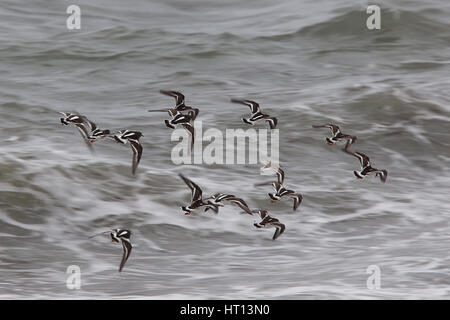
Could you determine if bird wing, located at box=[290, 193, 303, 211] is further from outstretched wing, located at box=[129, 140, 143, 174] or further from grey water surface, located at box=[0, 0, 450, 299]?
outstretched wing, located at box=[129, 140, 143, 174]

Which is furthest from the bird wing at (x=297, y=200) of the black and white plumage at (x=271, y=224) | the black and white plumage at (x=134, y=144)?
the black and white plumage at (x=134, y=144)

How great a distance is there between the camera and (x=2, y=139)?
33.7 feet

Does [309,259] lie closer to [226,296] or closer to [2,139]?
[226,296]

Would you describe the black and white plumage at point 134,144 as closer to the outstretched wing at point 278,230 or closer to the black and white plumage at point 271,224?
the black and white plumage at point 271,224

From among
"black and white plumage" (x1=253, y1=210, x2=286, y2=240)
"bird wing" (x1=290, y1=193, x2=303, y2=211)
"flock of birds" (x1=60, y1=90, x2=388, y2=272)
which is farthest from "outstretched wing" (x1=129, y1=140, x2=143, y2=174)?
"bird wing" (x1=290, y1=193, x2=303, y2=211)

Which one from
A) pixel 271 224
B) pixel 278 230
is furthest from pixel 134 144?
pixel 278 230

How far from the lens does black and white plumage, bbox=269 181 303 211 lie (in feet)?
27.0

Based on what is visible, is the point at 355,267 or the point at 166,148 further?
the point at 166,148

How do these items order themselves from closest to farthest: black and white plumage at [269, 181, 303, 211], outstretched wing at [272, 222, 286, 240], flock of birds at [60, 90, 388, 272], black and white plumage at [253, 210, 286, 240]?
flock of birds at [60, 90, 388, 272], black and white plumage at [253, 210, 286, 240], outstretched wing at [272, 222, 286, 240], black and white plumage at [269, 181, 303, 211]

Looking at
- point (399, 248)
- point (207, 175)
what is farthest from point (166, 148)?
point (399, 248)

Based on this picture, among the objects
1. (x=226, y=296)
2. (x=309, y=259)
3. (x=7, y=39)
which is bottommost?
(x=226, y=296)

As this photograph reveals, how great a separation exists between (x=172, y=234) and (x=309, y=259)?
1.40 metres

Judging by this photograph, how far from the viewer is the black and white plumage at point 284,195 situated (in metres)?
8.24

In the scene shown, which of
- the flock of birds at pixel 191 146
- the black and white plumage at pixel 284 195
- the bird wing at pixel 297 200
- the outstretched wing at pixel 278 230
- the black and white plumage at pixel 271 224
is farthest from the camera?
the bird wing at pixel 297 200
